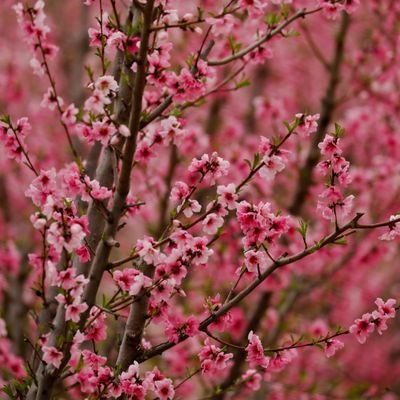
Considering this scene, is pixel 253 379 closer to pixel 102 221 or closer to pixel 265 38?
pixel 102 221

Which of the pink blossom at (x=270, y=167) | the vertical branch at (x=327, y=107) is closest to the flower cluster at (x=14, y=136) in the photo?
the pink blossom at (x=270, y=167)

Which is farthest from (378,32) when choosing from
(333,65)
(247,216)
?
(247,216)

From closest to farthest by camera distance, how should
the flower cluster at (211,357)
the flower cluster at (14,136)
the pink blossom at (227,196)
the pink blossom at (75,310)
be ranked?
the pink blossom at (75,310), the pink blossom at (227,196), the flower cluster at (211,357), the flower cluster at (14,136)

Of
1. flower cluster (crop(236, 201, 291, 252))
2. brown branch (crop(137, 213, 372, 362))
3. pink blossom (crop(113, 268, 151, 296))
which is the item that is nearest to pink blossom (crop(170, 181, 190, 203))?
flower cluster (crop(236, 201, 291, 252))

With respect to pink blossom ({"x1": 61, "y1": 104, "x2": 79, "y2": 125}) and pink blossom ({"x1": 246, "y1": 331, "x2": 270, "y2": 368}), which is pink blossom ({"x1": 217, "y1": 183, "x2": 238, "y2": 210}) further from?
pink blossom ({"x1": 61, "y1": 104, "x2": 79, "y2": 125})

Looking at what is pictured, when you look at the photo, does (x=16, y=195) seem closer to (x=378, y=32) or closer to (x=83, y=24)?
(x=83, y=24)

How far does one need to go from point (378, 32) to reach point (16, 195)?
647 cm

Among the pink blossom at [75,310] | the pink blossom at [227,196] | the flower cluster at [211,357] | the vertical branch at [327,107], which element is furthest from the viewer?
the vertical branch at [327,107]

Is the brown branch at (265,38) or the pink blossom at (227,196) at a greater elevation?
the brown branch at (265,38)

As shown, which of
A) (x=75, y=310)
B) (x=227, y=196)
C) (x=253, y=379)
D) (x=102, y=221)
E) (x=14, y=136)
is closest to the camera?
(x=75, y=310)

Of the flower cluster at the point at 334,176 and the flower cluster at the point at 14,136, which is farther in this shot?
the flower cluster at the point at 14,136

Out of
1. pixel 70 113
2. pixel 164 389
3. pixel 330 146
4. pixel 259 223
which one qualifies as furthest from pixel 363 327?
pixel 70 113

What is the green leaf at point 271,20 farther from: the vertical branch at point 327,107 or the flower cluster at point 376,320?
the vertical branch at point 327,107

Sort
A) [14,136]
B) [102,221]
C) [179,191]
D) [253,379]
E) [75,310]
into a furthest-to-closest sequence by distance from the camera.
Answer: [253,379]
[102,221]
[14,136]
[179,191]
[75,310]
